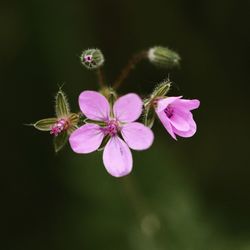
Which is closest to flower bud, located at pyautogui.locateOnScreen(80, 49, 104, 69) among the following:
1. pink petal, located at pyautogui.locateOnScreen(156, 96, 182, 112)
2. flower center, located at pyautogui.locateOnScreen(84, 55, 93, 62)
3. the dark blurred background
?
flower center, located at pyautogui.locateOnScreen(84, 55, 93, 62)

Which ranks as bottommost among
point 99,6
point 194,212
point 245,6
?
point 194,212

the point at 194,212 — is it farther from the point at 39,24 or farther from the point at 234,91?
the point at 39,24

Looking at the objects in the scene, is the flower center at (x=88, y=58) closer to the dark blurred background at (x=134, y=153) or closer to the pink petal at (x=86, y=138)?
the pink petal at (x=86, y=138)

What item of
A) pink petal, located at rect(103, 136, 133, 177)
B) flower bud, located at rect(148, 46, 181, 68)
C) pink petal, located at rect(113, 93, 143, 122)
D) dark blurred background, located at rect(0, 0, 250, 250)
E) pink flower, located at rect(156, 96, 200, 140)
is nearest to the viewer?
pink petal, located at rect(113, 93, 143, 122)

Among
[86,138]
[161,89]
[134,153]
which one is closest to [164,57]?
[161,89]

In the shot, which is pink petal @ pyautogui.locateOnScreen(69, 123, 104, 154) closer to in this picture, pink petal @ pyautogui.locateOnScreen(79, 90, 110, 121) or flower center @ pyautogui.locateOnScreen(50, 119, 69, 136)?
pink petal @ pyautogui.locateOnScreen(79, 90, 110, 121)

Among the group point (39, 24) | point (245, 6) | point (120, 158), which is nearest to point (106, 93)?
point (120, 158)

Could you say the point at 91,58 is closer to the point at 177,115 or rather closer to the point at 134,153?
the point at 177,115
